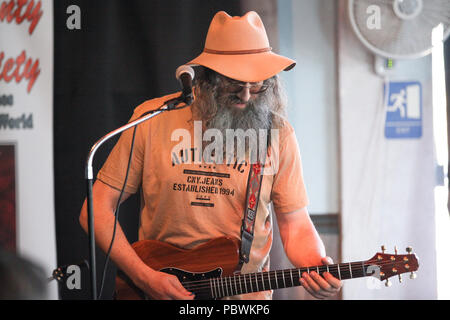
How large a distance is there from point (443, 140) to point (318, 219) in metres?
0.70

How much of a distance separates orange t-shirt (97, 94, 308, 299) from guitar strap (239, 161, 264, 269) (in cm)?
2

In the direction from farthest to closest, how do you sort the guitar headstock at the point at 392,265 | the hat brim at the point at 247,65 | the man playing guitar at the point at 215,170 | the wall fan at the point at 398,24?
the wall fan at the point at 398,24
the man playing guitar at the point at 215,170
the hat brim at the point at 247,65
the guitar headstock at the point at 392,265

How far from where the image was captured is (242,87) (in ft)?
6.59

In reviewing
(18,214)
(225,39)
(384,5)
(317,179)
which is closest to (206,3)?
(225,39)

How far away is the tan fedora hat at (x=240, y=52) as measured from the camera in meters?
1.96

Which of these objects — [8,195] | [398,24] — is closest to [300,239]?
[398,24]

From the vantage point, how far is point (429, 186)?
2574mm

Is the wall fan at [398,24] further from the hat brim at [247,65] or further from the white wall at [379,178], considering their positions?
the hat brim at [247,65]

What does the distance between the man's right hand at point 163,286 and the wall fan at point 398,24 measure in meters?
1.37

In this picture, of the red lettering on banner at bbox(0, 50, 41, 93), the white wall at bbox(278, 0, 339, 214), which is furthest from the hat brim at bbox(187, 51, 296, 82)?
the red lettering on banner at bbox(0, 50, 41, 93)

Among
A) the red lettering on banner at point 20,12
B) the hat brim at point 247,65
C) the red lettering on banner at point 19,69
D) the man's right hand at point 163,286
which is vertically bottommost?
the man's right hand at point 163,286

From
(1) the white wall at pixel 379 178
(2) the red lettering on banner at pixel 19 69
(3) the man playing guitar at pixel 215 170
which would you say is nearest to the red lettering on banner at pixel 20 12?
(2) the red lettering on banner at pixel 19 69

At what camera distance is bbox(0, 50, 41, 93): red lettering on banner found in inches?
97.8
